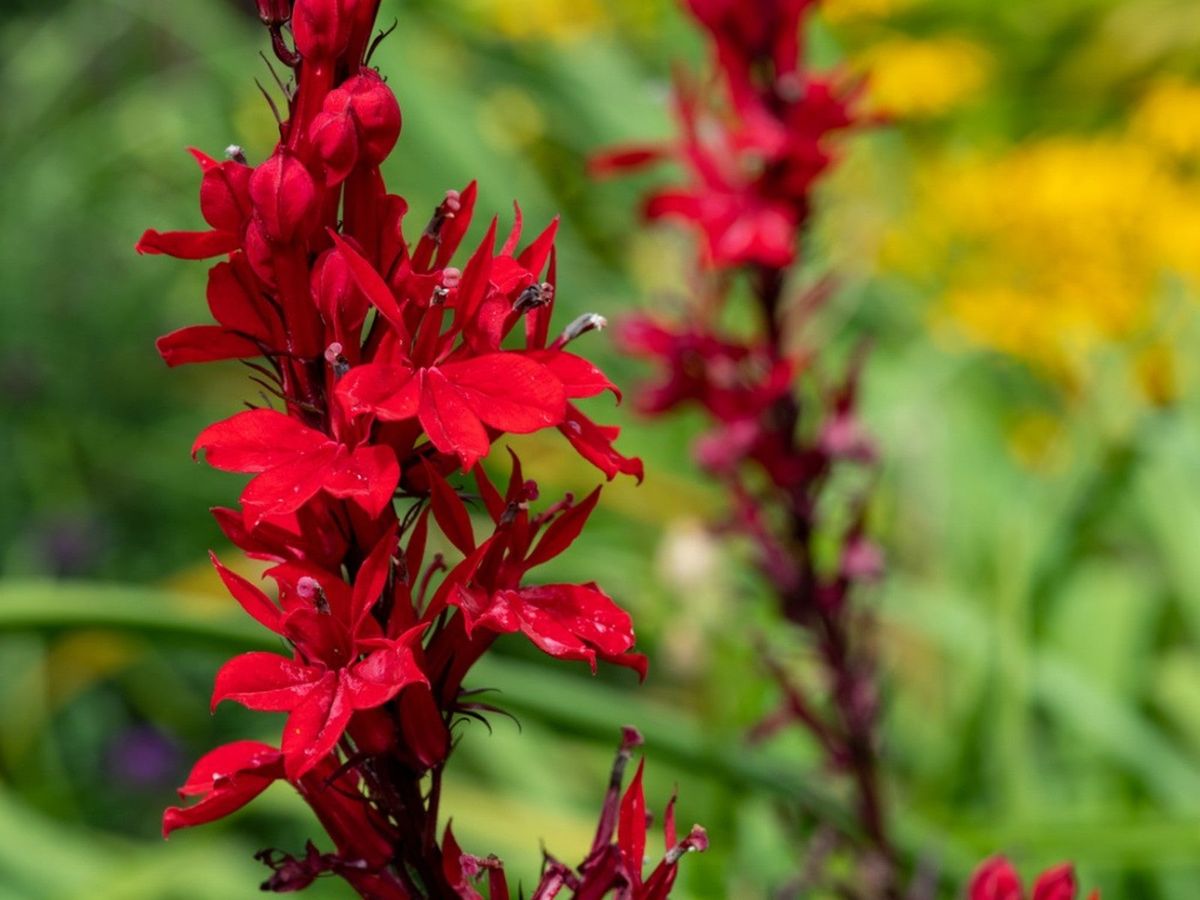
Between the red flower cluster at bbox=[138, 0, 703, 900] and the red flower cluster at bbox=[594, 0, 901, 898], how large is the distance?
536 mm

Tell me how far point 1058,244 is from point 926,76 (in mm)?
542

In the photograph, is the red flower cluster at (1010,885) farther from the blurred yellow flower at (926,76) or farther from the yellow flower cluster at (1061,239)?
the blurred yellow flower at (926,76)

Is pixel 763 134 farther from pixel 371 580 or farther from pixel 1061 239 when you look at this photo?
pixel 1061 239

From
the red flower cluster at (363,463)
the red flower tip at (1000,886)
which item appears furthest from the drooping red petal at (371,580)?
the red flower tip at (1000,886)

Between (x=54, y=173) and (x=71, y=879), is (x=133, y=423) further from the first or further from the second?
(x=71, y=879)

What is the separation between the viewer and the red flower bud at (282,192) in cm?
53

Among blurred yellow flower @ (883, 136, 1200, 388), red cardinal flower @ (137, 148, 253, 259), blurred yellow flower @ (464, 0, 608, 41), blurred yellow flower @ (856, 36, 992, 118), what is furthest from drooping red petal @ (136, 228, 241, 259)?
blurred yellow flower @ (464, 0, 608, 41)

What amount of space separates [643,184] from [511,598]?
2.02m

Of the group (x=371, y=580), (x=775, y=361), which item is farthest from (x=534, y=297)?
(x=775, y=361)

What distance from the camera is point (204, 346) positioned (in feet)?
1.94

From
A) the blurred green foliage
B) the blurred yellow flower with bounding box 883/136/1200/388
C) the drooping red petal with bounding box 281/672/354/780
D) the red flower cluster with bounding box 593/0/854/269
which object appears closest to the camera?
the drooping red petal with bounding box 281/672/354/780

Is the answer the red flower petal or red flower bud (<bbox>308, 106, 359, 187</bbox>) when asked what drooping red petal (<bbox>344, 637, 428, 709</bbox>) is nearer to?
the red flower petal

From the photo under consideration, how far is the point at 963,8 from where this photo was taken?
374 centimetres

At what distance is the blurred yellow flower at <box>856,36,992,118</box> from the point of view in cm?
317
